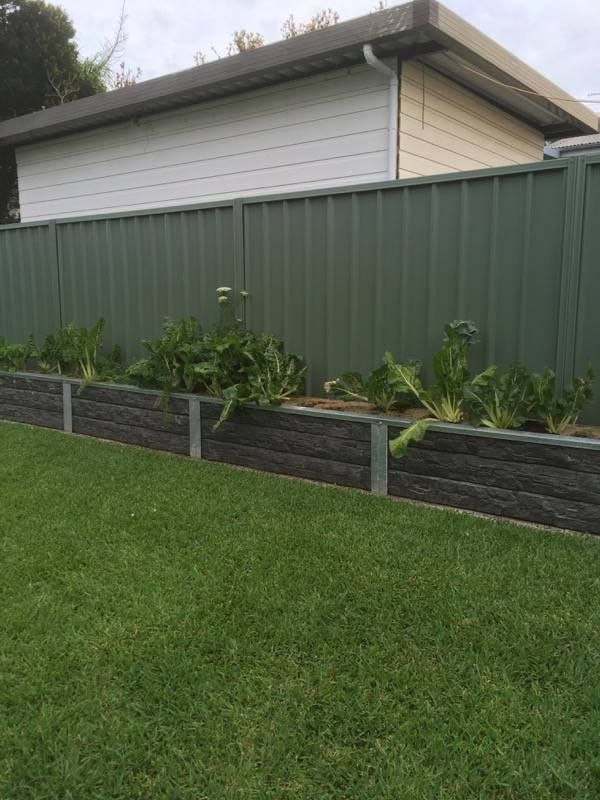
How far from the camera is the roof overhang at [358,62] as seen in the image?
4543mm

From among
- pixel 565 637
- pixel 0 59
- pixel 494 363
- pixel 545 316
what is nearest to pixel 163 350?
pixel 494 363

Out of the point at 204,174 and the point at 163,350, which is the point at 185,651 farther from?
the point at 204,174

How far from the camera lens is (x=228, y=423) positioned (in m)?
4.29

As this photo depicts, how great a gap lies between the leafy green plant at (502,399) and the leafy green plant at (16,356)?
4342 mm

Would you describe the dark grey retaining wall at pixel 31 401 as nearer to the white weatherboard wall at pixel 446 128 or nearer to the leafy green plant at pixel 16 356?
the leafy green plant at pixel 16 356

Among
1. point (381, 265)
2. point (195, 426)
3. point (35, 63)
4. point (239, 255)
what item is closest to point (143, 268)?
point (239, 255)

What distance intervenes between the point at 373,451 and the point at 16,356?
155 inches

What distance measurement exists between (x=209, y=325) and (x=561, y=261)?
8.82 feet

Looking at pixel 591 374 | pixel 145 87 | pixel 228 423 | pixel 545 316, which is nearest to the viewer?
pixel 591 374

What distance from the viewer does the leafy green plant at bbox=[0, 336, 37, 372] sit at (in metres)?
5.93

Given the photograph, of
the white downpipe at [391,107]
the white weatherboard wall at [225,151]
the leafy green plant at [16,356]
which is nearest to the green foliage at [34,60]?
the white weatherboard wall at [225,151]

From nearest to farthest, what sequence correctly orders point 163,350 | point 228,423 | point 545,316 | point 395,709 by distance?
1. point 395,709
2. point 545,316
3. point 228,423
4. point 163,350

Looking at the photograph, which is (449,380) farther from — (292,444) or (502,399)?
(292,444)

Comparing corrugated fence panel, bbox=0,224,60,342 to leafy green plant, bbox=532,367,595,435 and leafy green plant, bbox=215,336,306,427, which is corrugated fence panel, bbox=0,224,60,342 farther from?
leafy green plant, bbox=532,367,595,435
